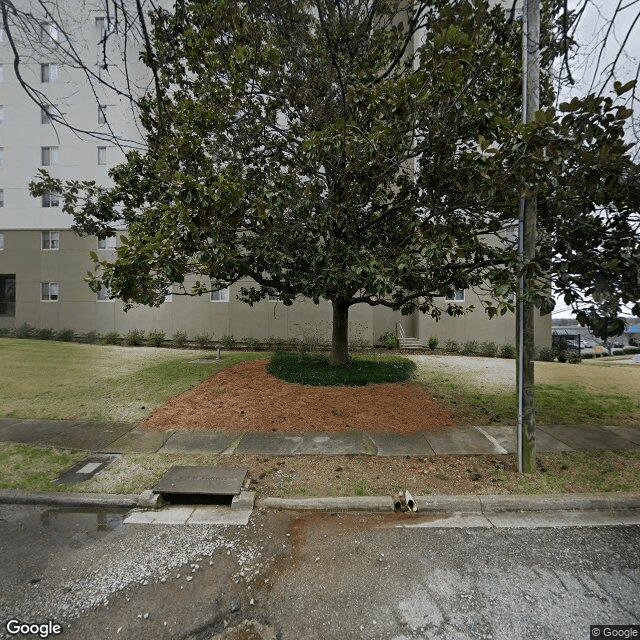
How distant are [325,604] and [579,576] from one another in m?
2.03

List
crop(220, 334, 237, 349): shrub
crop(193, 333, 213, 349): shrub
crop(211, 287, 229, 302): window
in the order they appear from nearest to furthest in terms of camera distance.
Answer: crop(220, 334, 237, 349): shrub → crop(193, 333, 213, 349): shrub → crop(211, 287, 229, 302): window

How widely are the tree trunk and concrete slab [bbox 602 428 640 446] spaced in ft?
18.9

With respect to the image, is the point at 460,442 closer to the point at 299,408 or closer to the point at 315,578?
the point at 299,408

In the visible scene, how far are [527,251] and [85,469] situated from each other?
20.2 feet

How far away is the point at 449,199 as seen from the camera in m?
6.53

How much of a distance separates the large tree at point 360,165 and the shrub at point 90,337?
11.1 m

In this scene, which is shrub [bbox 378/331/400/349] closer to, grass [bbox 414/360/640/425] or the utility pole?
grass [bbox 414/360/640/425]

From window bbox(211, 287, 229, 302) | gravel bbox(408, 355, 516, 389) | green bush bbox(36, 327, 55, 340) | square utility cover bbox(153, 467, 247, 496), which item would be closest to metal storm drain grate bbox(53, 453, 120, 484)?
square utility cover bbox(153, 467, 247, 496)

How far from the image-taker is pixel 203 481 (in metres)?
4.16

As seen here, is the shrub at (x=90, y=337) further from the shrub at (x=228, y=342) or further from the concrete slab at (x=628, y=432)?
the concrete slab at (x=628, y=432)

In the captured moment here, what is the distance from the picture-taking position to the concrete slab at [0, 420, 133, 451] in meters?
5.34

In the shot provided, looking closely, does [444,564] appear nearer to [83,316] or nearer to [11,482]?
[11,482]

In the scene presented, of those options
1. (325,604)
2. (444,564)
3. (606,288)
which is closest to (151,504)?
(325,604)

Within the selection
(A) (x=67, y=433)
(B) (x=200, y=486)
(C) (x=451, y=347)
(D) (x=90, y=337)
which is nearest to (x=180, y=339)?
(D) (x=90, y=337)
